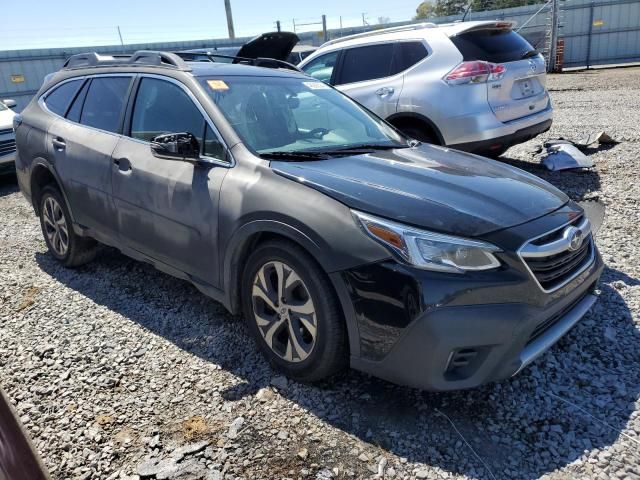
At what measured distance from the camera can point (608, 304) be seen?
3486 mm

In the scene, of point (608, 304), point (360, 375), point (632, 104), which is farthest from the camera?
point (632, 104)

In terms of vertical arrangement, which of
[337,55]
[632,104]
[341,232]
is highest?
[337,55]

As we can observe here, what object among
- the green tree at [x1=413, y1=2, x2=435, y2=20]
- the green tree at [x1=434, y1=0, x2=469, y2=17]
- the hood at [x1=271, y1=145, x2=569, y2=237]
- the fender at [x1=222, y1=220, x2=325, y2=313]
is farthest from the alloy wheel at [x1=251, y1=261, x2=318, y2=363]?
the green tree at [x1=413, y1=2, x2=435, y2=20]

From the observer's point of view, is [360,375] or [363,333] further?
[360,375]

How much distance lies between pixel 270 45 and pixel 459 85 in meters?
2.12

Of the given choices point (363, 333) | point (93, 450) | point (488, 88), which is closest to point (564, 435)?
point (363, 333)

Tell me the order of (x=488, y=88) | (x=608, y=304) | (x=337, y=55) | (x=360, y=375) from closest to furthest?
(x=360, y=375), (x=608, y=304), (x=488, y=88), (x=337, y=55)

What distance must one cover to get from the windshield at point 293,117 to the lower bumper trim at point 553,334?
1.57 meters

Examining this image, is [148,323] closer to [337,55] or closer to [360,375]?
[360,375]

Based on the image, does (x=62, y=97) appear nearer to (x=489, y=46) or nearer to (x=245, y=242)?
(x=245, y=242)

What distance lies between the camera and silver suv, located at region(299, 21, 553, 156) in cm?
579

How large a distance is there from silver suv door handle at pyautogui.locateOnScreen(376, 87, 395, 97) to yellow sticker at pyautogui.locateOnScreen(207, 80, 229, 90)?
3333 mm

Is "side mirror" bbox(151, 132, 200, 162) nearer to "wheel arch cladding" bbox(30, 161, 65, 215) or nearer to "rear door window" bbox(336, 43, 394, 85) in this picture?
"wheel arch cladding" bbox(30, 161, 65, 215)

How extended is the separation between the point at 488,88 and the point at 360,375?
160 inches
